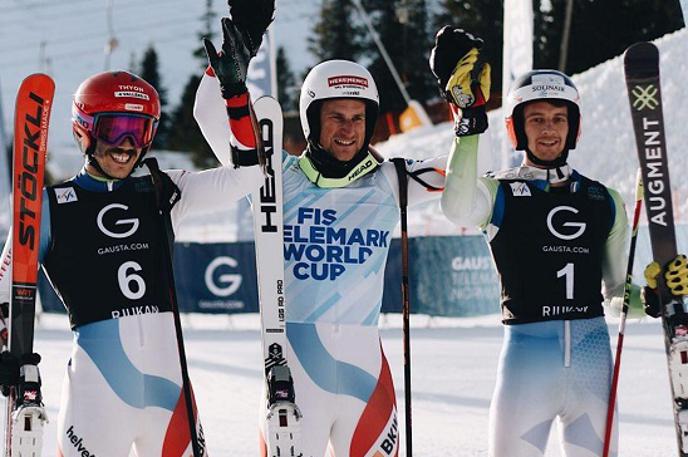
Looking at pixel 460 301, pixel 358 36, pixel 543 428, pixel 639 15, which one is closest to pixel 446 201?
pixel 543 428

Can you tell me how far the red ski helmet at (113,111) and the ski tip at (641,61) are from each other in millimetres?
2101

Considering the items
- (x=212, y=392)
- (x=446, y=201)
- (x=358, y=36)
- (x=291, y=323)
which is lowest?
(x=212, y=392)

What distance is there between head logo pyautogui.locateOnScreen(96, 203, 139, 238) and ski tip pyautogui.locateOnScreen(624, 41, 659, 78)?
2.27 m

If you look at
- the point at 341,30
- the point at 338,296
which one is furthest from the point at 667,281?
the point at 341,30

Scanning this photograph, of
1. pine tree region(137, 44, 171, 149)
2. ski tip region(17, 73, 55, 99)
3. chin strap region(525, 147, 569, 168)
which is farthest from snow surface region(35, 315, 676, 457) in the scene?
pine tree region(137, 44, 171, 149)

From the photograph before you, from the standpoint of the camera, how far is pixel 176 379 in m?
4.13

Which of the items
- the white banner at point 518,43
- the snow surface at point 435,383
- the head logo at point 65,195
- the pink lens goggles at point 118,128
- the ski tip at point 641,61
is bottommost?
the snow surface at point 435,383

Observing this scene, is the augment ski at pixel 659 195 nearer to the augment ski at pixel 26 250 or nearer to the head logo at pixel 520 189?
the head logo at pixel 520 189

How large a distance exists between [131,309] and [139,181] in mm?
539

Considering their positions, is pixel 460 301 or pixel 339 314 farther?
pixel 460 301

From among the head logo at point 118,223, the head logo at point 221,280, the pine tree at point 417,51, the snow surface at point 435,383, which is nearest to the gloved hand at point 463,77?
the head logo at point 118,223

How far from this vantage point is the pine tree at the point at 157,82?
84.0 metres

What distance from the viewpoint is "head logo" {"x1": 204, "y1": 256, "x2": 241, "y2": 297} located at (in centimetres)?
1577

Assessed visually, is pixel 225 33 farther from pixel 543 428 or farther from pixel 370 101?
pixel 543 428
